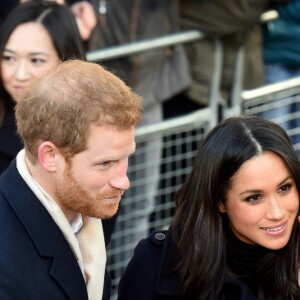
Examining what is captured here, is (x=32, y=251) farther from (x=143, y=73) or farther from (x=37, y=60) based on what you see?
(x=143, y=73)

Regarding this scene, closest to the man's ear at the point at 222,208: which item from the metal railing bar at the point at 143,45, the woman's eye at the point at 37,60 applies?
the woman's eye at the point at 37,60

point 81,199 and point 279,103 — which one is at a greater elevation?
point 279,103

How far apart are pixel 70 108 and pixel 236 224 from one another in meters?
1.00

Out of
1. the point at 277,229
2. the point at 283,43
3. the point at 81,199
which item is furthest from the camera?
the point at 283,43

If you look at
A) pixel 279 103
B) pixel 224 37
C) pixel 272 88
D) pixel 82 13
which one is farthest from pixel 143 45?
pixel 279 103

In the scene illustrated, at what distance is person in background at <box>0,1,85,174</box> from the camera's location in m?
4.77

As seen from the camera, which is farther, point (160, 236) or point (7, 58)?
point (7, 58)

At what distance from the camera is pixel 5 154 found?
461 centimetres

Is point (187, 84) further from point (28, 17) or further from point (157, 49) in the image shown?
point (28, 17)

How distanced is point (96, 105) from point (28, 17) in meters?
1.85

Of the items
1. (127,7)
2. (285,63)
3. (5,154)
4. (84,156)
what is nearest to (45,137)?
(84,156)

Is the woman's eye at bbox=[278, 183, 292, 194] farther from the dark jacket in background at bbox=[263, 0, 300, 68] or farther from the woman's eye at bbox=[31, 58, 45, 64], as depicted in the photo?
the dark jacket in background at bbox=[263, 0, 300, 68]

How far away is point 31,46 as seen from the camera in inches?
190

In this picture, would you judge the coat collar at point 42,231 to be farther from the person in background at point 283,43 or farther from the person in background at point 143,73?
the person in background at point 283,43
